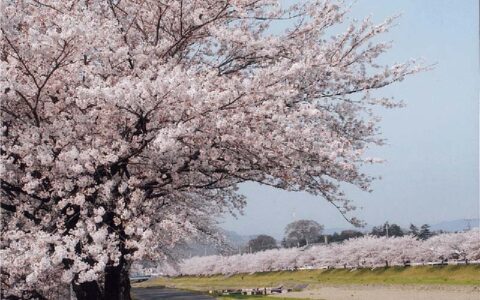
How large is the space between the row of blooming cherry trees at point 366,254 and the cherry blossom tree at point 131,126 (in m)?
26.5

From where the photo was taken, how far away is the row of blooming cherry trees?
4972cm

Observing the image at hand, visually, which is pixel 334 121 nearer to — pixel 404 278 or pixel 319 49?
pixel 319 49

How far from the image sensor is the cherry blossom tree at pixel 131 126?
6945 mm

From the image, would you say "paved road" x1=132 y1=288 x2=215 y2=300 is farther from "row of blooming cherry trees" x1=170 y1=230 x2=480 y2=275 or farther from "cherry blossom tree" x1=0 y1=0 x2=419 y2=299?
"cherry blossom tree" x1=0 y1=0 x2=419 y2=299

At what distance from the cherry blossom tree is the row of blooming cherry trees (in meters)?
26.5

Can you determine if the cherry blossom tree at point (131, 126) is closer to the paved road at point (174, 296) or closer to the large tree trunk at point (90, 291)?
the large tree trunk at point (90, 291)

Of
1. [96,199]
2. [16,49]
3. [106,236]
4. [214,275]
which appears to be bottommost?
[214,275]

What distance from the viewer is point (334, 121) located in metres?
9.00

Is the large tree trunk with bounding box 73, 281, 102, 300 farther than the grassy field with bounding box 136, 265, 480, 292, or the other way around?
the grassy field with bounding box 136, 265, 480, 292

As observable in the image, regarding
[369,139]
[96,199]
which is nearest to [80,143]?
[96,199]

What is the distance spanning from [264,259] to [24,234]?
246ft

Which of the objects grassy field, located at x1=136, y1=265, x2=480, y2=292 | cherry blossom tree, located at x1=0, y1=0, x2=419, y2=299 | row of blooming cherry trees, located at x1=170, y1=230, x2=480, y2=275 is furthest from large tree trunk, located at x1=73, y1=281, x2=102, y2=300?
grassy field, located at x1=136, y1=265, x2=480, y2=292

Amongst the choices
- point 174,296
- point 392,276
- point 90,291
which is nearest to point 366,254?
point 392,276

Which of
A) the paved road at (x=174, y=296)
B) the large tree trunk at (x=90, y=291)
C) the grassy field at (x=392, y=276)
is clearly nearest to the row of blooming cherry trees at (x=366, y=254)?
the paved road at (x=174, y=296)
